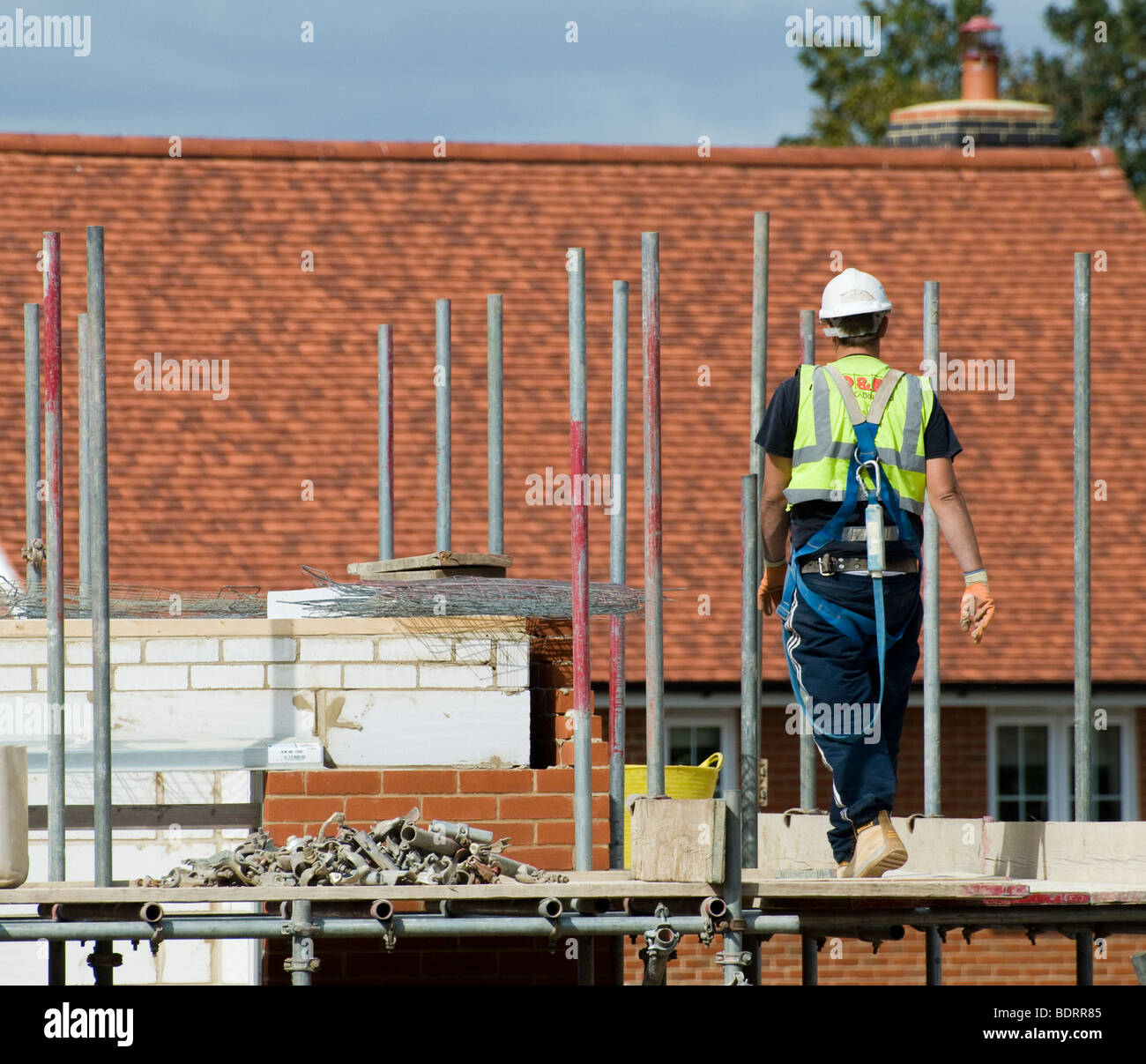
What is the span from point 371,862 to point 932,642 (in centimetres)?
294

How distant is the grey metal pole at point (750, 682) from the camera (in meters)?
6.83

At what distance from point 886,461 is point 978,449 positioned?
10.1 meters

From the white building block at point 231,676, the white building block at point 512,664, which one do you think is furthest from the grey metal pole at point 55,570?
the white building block at point 512,664

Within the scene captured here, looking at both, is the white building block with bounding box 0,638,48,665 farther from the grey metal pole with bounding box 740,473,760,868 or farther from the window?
the window

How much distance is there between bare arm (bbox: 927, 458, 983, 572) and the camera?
6.29 m

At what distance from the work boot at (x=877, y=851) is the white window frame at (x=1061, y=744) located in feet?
29.0

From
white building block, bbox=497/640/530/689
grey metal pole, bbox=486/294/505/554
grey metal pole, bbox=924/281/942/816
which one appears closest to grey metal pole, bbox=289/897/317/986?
white building block, bbox=497/640/530/689

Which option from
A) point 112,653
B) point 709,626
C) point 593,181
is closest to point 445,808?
point 112,653

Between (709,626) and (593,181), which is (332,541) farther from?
(593,181)

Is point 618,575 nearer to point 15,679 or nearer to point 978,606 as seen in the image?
point 978,606

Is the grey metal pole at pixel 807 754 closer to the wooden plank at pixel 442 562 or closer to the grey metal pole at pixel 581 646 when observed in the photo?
the grey metal pole at pixel 581 646

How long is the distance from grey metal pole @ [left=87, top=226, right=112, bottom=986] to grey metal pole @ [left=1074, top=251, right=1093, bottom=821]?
3.81m

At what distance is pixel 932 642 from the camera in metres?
8.22

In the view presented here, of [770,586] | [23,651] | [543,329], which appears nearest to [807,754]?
[770,586]
